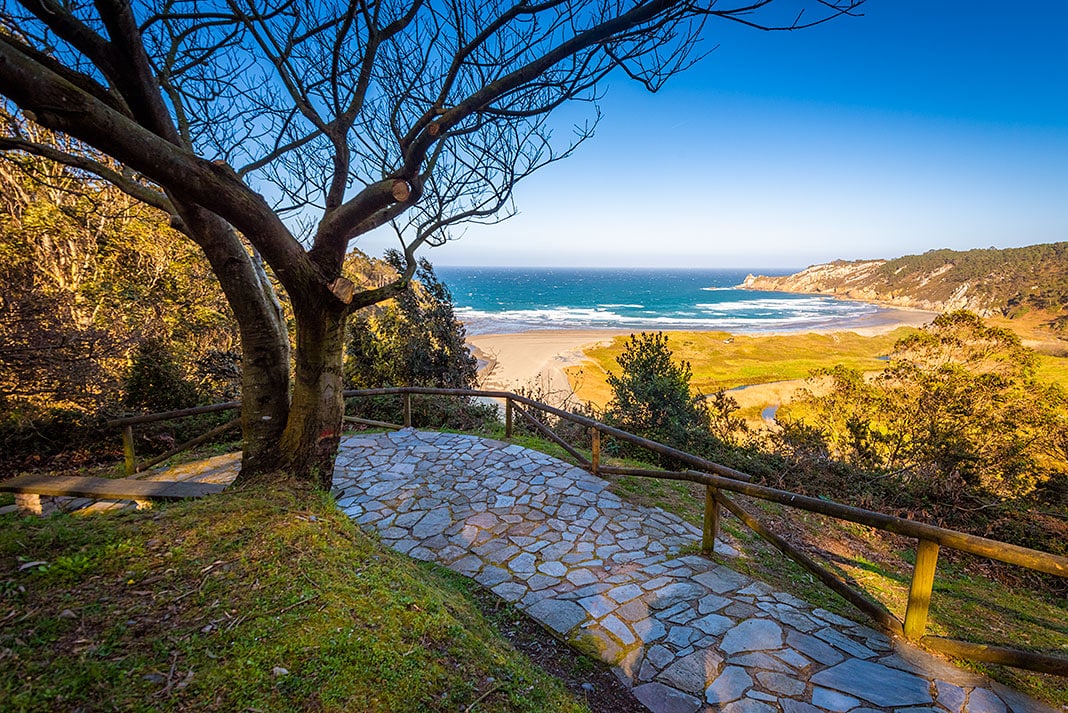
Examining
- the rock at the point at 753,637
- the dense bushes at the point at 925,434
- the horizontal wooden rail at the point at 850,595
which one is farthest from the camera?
the dense bushes at the point at 925,434

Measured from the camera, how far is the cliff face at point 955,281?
143ft

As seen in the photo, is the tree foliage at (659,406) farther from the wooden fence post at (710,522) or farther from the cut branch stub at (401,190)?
the cut branch stub at (401,190)

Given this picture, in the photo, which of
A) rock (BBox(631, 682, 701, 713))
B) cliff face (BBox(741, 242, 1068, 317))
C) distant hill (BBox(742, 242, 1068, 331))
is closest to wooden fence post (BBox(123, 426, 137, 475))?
rock (BBox(631, 682, 701, 713))

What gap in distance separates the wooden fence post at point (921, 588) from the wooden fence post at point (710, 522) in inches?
52.0

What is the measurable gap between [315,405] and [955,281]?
99060 mm

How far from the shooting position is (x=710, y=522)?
3.78 meters

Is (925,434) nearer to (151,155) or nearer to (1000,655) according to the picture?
(1000,655)

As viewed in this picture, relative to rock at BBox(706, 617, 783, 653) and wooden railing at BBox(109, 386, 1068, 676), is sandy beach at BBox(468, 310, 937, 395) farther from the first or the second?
rock at BBox(706, 617, 783, 653)

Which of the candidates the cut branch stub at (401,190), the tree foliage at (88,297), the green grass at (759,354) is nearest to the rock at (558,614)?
the cut branch stub at (401,190)

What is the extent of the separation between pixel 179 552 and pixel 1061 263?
82.7 metres

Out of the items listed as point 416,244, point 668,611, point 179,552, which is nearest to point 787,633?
point 668,611

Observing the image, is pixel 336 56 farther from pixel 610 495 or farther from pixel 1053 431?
pixel 1053 431

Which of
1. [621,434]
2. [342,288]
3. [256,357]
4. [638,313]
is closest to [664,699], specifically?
[621,434]

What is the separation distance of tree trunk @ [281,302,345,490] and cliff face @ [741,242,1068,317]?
55877 millimetres
